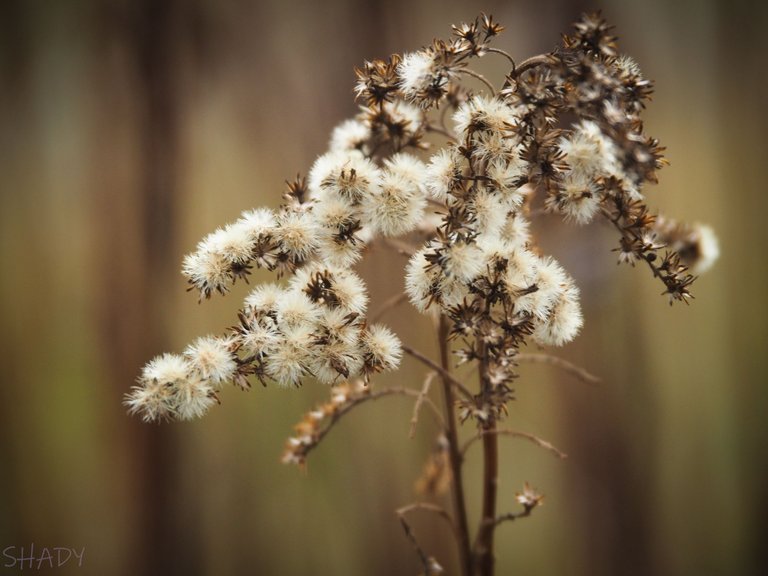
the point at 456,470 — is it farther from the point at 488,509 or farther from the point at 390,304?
the point at 390,304

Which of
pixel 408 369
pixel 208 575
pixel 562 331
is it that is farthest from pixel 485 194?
pixel 208 575

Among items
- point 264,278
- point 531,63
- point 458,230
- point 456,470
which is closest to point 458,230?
point 458,230

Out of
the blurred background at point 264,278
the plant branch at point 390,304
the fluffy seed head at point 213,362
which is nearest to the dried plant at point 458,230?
the fluffy seed head at point 213,362

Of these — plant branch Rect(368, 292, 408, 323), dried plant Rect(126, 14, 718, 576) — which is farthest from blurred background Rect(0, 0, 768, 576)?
dried plant Rect(126, 14, 718, 576)

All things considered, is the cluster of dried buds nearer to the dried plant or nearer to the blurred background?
the dried plant

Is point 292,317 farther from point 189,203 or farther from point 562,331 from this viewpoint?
point 189,203

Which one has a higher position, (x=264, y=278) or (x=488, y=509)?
(x=264, y=278)
